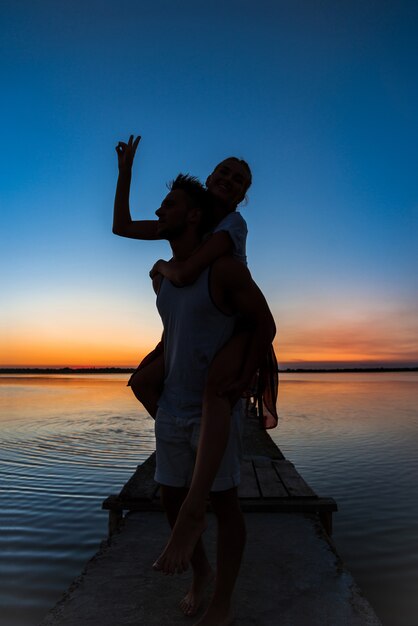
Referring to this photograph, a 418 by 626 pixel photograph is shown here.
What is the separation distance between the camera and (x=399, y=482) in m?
9.91

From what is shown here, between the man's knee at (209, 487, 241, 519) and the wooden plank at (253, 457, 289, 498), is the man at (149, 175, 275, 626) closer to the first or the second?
the man's knee at (209, 487, 241, 519)

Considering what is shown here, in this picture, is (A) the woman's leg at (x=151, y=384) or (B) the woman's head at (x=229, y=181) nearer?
(A) the woman's leg at (x=151, y=384)

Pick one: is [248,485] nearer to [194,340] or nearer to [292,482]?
[292,482]

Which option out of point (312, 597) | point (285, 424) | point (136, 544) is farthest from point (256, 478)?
point (285, 424)

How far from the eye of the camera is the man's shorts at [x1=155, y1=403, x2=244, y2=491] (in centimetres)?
254

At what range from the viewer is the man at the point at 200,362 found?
2.53 m

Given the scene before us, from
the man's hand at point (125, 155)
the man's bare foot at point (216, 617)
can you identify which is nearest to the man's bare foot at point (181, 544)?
the man's bare foot at point (216, 617)

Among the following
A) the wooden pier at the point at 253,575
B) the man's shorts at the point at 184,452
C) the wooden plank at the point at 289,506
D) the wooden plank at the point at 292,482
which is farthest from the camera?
the wooden plank at the point at 292,482

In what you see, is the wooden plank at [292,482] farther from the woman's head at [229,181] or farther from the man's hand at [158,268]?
the woman's head at [229,181]

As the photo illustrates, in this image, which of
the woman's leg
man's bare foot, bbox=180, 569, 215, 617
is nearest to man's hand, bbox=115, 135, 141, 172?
the woman's leg

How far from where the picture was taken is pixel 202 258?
8.25 ft

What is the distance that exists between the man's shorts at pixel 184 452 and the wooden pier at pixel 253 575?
2.67 feet

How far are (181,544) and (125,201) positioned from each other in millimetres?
2001

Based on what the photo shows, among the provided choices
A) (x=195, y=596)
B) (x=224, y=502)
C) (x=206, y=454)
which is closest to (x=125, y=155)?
(x=206, y=454)
